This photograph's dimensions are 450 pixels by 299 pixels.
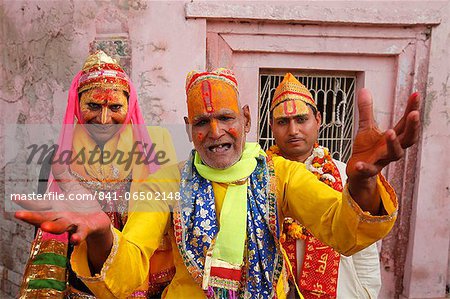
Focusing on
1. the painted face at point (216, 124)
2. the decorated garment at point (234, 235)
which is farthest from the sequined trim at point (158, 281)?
the painted face at point (216, 124)

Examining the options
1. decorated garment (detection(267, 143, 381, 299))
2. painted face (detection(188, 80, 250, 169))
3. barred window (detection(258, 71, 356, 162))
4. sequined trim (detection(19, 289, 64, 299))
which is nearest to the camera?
painted face (detection(188, 80, 250, 169))

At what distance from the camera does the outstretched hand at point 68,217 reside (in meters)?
1.42

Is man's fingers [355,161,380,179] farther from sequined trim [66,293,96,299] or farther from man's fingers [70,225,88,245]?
sequined trim [66,293,96,299]

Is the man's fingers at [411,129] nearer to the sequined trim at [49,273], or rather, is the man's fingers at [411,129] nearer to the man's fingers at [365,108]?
the man's fingers at [365,108]

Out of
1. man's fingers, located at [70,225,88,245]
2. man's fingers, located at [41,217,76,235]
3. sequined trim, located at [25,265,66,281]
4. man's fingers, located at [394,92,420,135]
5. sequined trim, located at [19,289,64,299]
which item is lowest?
sequined trim, located at [19,289,64,299]

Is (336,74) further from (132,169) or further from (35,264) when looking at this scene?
(35,264)

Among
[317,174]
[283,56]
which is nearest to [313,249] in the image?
[317,174]

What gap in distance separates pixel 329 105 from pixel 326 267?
2493 millimetres

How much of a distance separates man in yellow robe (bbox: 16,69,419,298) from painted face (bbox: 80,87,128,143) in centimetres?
66

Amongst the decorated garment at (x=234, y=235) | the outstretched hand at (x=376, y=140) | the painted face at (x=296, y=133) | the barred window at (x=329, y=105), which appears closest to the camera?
the outstretched hand at (x=376, y=140)

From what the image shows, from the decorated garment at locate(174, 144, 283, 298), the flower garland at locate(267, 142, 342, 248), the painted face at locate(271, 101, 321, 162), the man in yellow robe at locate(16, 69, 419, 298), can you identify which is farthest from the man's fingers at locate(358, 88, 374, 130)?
the painted face at locate(271, 101, 321, 162)

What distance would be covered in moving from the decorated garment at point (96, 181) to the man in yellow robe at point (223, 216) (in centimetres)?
41

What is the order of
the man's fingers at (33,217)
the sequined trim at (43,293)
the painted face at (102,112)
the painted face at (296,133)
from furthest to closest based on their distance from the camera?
the painted face at (296,133) < the painted face at (102,112) < the sequined trim at (43,293) < the man's fingers at (33,217)

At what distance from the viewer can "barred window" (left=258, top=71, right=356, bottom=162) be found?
4.93m
